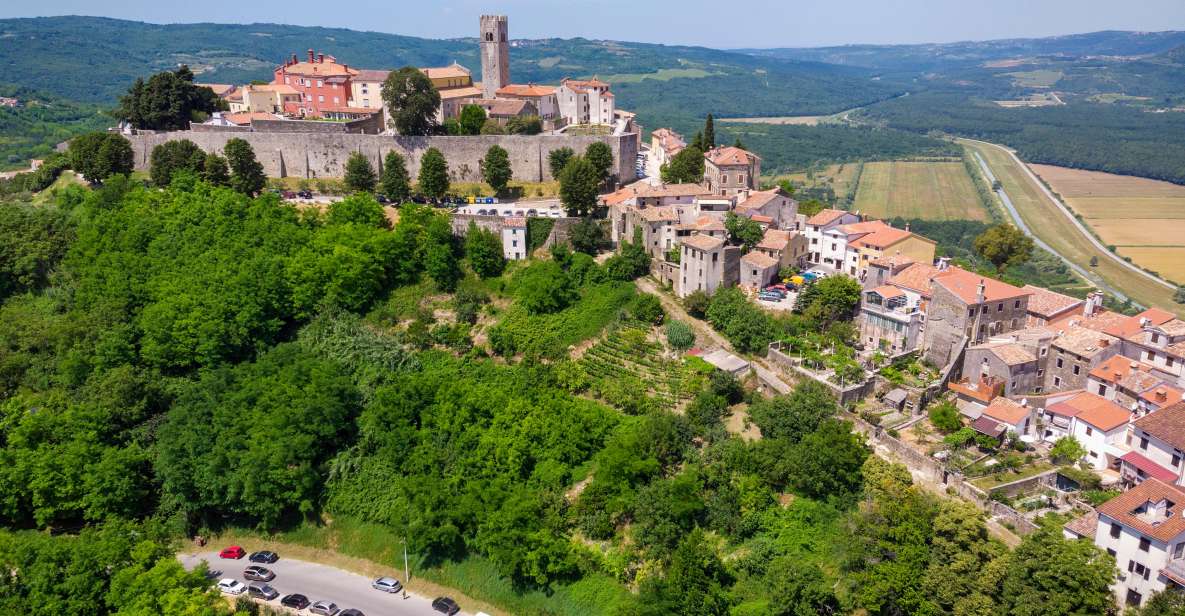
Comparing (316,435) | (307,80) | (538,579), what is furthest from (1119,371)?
(307,80)

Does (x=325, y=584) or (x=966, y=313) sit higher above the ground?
(x=966, y=313)

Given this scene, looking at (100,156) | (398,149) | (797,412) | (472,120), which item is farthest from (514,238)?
(100,156)

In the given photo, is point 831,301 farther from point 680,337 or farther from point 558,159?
point 558,159

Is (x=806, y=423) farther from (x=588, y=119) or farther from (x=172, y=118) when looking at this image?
(x=172, y=118)

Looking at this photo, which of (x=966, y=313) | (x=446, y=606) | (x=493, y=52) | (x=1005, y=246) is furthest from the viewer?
(x=493, y=52)

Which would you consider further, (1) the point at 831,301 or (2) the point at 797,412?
(1) the point at 831,301

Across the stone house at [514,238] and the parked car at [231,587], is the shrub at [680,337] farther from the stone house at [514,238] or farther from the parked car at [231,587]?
the parked car at [231,587]
